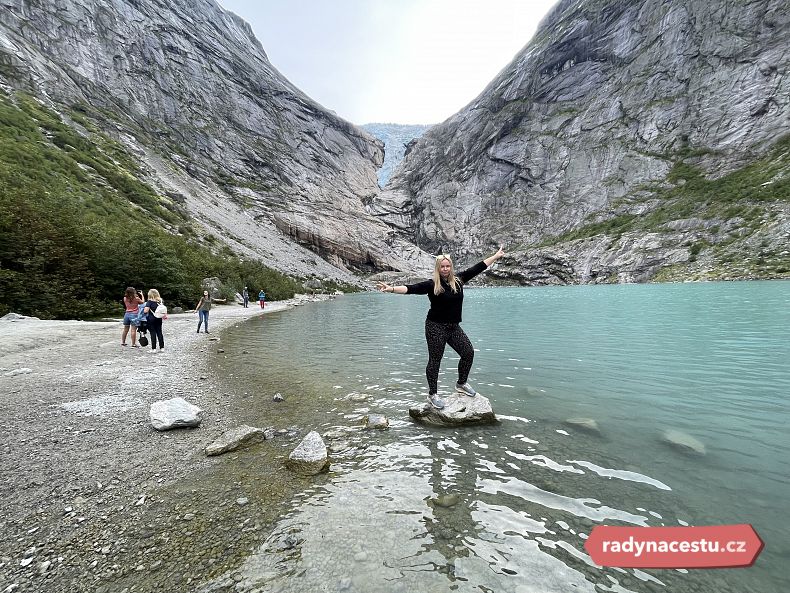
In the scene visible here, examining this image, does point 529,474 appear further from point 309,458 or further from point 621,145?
point 621,145

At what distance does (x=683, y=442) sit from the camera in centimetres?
695

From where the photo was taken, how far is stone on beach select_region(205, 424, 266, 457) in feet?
21.9

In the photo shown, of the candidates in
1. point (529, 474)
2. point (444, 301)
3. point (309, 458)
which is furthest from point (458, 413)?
point (309, 458)

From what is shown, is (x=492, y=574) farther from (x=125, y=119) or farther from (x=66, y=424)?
(x=125, y=119)

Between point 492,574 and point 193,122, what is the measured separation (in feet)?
558

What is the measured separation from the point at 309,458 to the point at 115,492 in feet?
9.03

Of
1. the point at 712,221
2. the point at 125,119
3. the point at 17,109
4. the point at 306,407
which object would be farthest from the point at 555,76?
the point at 306,407

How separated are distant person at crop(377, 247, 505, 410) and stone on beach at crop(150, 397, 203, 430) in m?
5.04

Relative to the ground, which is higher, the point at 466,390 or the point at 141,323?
the point at 141,323

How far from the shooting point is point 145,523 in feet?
15.1

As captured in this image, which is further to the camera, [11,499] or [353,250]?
[353,250]

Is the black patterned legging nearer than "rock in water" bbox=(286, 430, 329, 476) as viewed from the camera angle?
No

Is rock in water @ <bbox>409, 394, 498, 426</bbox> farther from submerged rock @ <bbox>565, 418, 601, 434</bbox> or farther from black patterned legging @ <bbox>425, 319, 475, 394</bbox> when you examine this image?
submerged rock @ <bbox>565, 418, 601, 434</bbox>

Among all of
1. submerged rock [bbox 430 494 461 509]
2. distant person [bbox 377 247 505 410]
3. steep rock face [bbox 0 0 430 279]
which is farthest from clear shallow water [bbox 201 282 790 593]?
steep rock face [bbox 0 0 430 279]
